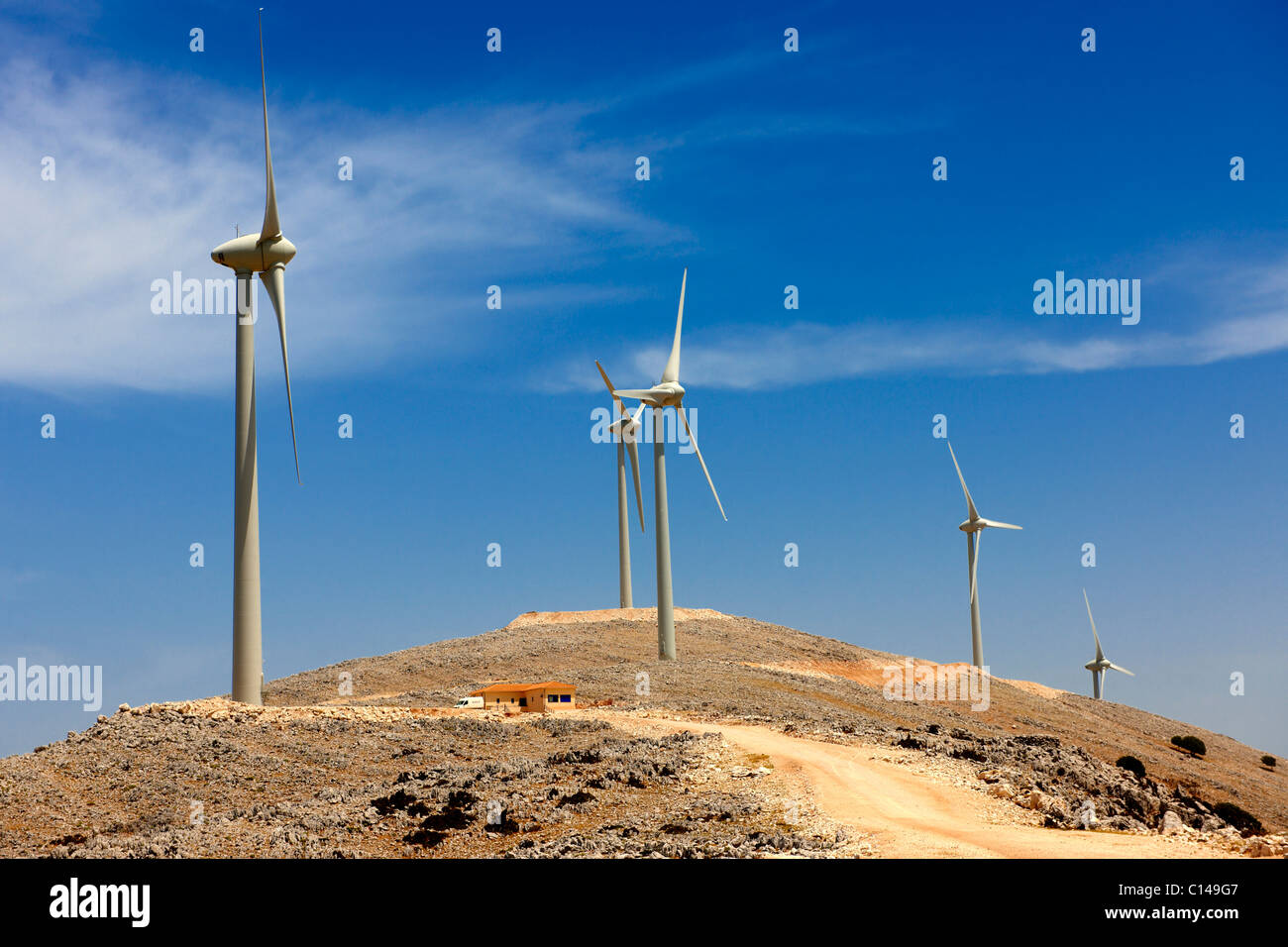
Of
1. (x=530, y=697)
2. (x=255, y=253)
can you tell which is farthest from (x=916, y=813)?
(x=255, y=253)

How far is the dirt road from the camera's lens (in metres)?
24.5

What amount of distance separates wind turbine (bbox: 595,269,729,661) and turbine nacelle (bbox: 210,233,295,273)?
93.4 feet

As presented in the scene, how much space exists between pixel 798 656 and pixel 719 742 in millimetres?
49244

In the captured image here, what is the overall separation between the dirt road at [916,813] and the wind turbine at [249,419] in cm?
2107

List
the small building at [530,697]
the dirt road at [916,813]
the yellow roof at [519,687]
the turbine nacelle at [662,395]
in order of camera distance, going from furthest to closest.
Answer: the turbine nacelle at [662,395]
the yellow roof at [519,687]
the small building at [530,697]
the dirt road at [916,813]

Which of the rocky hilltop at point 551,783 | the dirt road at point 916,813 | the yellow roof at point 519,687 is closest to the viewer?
the dirt road at point 916,813

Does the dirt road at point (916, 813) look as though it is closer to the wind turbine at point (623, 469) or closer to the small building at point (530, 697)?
the small building at point (530, 697)

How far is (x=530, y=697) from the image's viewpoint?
182 ft

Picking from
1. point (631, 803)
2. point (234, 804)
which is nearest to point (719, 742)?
point (631, 803)

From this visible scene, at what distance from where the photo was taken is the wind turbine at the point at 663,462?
7112 centimetres

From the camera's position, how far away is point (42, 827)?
34031mm

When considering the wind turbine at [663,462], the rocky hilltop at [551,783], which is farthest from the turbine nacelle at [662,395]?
the rocky hilltop at [551,783]

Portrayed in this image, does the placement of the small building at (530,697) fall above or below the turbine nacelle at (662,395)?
below

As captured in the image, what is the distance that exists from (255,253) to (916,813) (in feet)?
121
